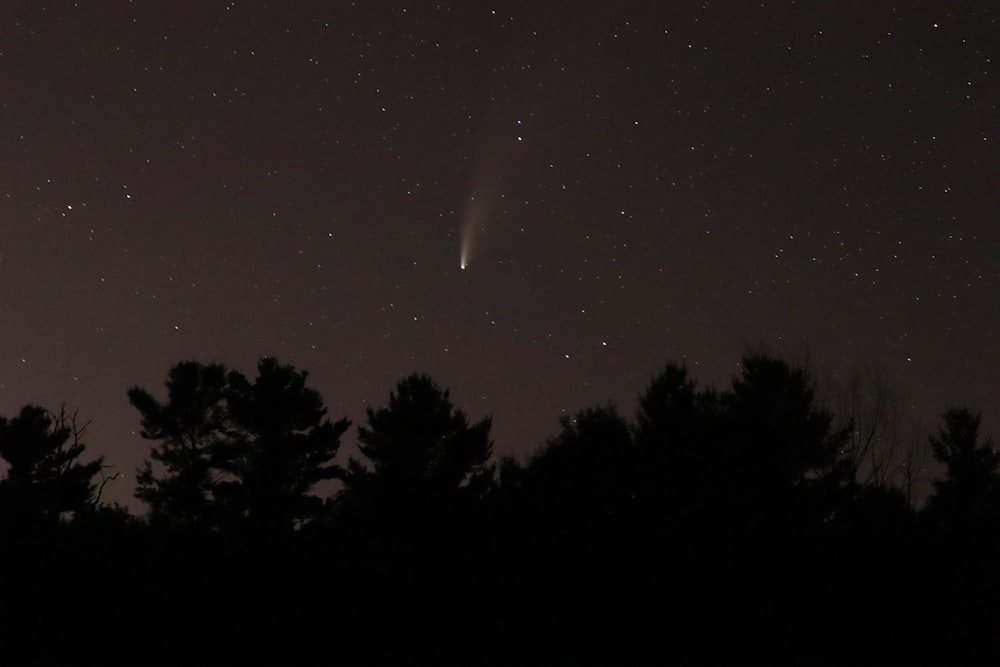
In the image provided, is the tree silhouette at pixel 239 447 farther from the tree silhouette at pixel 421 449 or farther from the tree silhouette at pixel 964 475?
the tree silhouette at pixel 964 475

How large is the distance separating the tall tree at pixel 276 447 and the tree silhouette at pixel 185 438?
658 millimetres

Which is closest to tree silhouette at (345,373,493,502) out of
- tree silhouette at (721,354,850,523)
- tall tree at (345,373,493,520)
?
tall tree at (345,373,493,520)

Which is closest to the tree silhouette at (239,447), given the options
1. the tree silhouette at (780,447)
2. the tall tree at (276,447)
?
the tall tree at (276,447)

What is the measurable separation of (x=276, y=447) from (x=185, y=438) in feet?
10.3

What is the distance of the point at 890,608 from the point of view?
23.7 metres

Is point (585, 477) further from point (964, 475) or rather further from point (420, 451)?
point (964, 475)

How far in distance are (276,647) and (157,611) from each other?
296 cm

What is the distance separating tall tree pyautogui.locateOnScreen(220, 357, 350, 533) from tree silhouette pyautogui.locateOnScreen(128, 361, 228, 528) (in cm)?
66

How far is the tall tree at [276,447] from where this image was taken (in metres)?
30.1

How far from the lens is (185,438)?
3225 centimetres

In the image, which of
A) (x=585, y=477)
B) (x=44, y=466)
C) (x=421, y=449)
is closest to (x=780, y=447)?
(x=585, y=477)

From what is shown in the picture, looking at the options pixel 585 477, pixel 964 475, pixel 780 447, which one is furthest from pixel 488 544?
pixel 964 475

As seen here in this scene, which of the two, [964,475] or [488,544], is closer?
[488,544]

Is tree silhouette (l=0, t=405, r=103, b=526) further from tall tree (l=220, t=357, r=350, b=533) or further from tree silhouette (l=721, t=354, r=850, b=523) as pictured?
tree silhouette (l=721, t=354, r=850, b=523)
